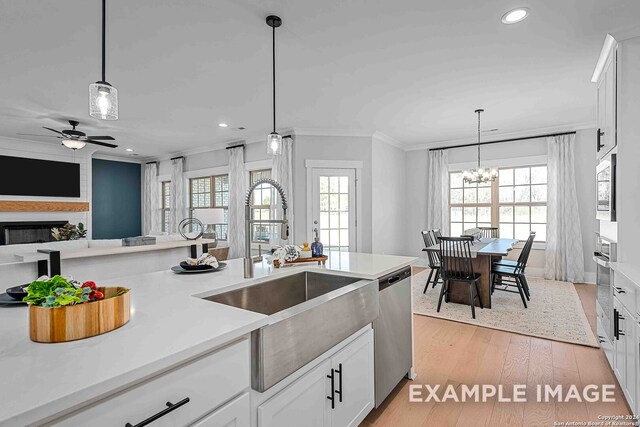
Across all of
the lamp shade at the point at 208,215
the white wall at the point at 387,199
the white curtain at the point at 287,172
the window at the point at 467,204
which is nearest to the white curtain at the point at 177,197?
the lamp shade at the point at 208,215

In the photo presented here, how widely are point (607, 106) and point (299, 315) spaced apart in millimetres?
3100

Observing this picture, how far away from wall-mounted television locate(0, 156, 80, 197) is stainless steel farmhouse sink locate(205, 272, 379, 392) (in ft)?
22.9

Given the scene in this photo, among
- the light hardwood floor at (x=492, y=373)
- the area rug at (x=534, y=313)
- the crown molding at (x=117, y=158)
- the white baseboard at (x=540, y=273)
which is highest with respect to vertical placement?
the crown molding at (x=117, y=158)

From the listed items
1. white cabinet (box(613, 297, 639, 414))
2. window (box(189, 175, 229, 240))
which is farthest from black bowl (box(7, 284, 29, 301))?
window (box(189, 175, 229, 240))

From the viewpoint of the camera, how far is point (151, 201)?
8.32 metres

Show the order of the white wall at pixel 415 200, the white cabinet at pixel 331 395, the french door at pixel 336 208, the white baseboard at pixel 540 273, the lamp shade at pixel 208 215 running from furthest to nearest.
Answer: the white wall at pixel 415 200 → the french door at pixel 336 208 → the lamp shade at pixel 208 215 → the white baseboard at pixel 540 273 → the white cabinet at pixel 331 395

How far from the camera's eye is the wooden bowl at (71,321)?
2.98 feet

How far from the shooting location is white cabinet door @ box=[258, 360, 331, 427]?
3.92 ft

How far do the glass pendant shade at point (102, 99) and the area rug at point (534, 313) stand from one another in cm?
358

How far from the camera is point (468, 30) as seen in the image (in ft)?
8.58

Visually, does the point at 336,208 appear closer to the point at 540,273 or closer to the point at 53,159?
the point at 540,273

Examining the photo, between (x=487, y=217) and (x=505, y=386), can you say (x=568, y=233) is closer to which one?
(x=487, y=217)

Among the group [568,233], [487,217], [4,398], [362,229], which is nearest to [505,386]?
[4,398]

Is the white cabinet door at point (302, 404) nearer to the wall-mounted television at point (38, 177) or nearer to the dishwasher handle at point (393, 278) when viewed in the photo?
the dishwasher handle at point (393, 278)
